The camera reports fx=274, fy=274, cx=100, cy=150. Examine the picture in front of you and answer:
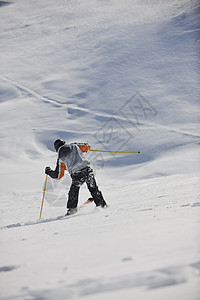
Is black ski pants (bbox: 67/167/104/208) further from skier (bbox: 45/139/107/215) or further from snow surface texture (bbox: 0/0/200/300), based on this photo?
snow surface texture (bbox: 0/0/200/300)

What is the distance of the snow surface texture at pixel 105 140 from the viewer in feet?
5.18

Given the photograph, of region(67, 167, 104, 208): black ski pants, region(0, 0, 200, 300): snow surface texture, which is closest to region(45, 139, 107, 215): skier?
region(67, 167, 104, 208): black ski pants

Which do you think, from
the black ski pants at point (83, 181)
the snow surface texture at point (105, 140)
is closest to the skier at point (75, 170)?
the black ski pants at point (83, 181)

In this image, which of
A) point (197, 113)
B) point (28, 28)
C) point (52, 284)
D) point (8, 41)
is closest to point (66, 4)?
point (28, 28)

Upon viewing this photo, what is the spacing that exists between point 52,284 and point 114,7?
2973 cm

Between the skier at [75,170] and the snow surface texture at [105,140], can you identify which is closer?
the snow surface texture at [105,140]

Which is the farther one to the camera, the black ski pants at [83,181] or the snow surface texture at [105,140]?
the black ski pants at [83,181]

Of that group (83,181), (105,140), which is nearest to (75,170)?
(83,181)

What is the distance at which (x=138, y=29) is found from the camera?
23.5 meters

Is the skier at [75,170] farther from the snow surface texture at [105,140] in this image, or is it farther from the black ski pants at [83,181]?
the snow surface texture at [105,140]

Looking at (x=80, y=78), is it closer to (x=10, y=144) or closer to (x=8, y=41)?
(x=10, y=144)

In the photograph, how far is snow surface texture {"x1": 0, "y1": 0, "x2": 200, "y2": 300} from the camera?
1578 mm

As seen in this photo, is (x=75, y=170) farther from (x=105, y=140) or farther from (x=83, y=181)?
(x=105, y=140)

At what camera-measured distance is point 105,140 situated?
13.6 metres
